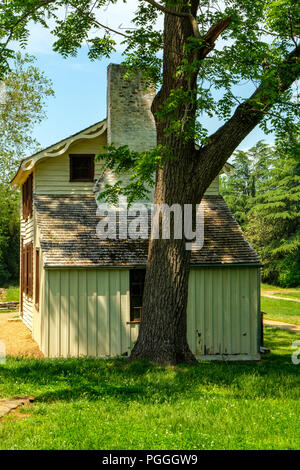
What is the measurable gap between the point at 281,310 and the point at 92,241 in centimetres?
1542

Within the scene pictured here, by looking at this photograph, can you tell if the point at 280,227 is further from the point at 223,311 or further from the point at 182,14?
the point at 182,14

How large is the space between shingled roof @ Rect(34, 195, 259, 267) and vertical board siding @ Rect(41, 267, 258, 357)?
13.8 inches

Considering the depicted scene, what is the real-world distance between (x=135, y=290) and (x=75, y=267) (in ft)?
6.96

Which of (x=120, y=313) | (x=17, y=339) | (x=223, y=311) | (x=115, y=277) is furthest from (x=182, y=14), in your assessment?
(x=17, y=339)

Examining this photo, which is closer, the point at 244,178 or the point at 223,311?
the point at 223,311

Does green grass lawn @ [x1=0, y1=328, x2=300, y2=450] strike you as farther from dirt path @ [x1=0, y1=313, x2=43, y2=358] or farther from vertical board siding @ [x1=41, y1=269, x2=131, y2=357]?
dirt path @ [x1=0, y1=313, x2=43, y2=358]

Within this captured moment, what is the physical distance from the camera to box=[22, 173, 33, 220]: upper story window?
1984 centimetres

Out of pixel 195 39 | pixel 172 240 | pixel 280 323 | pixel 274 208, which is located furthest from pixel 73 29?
pixel 274 208

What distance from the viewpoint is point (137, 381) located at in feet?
28.9

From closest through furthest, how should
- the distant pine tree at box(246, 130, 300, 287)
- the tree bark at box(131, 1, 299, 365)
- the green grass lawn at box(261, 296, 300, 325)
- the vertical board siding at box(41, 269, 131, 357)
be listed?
the tree bark at box(131, 1, 299, 365), the vertical board siding at box(41, 269, 131, 357), the green grass lawn at box(261, 296, 300, 325), the distant pine tree at box(246, 130, 300, 287)

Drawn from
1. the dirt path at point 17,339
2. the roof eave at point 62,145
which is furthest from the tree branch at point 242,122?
the roof eave at point 62,145

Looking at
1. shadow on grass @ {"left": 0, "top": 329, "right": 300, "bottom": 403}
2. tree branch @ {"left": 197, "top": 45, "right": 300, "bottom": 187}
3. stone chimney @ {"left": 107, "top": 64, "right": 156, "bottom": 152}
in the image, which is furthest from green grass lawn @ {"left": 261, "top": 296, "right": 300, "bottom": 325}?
shadow on grass @ {"left": 0, "top": 329, "right": 300, "bottom": 403}

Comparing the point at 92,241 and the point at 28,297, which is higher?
the point at 92,241

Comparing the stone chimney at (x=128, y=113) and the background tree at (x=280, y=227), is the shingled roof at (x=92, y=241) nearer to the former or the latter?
the stone chimney at (x=128, y=113)
